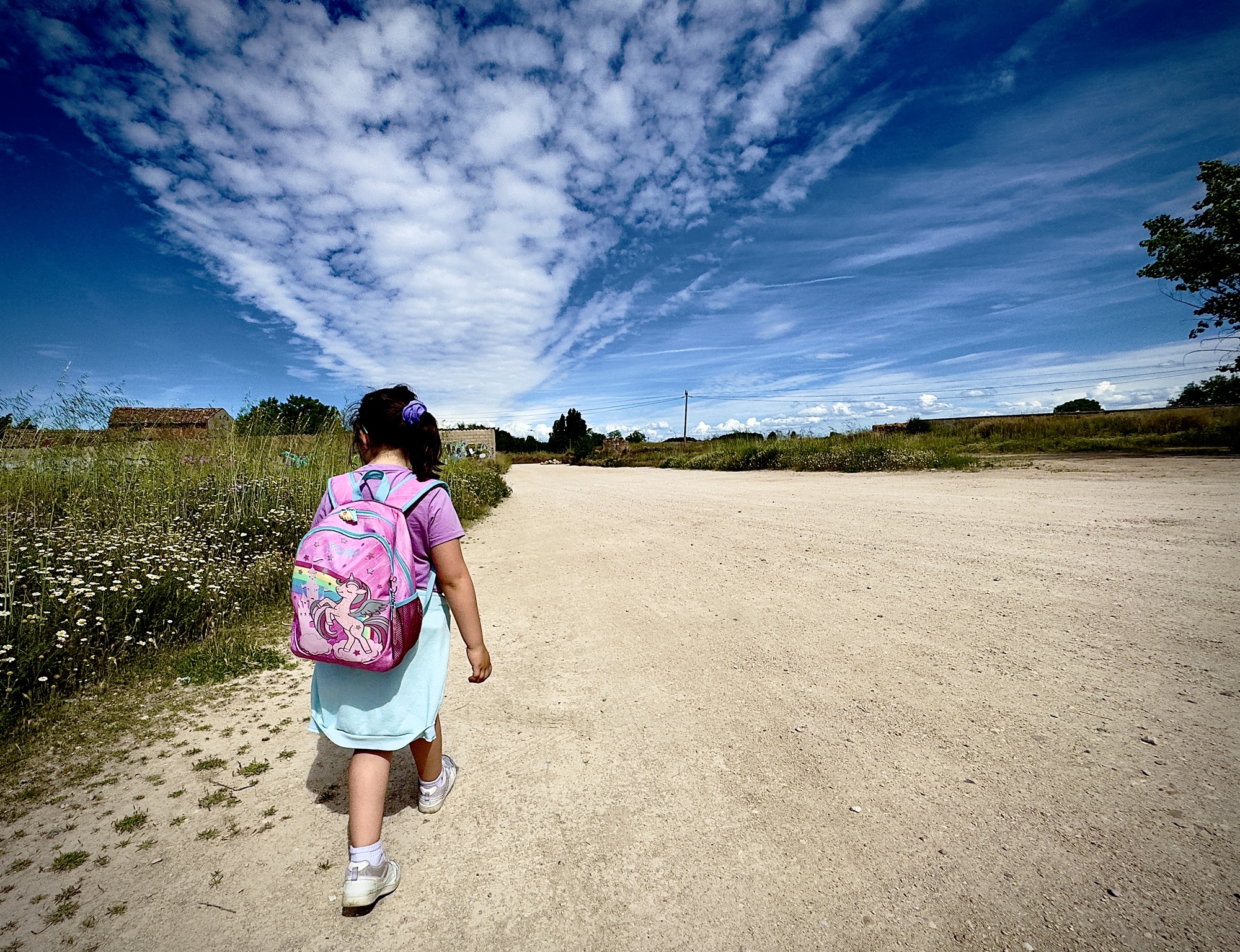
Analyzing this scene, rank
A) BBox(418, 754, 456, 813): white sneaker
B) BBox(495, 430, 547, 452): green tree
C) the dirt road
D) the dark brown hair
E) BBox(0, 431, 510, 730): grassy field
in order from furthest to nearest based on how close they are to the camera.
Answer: BBox(495, 430, 547, 452): green tree, BBox(0, 431, 510, 730): grassy field, BBox(418, 754, 456, 813): white sneaker, the dark brown hair, the dirt road

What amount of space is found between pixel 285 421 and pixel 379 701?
26.4 ft

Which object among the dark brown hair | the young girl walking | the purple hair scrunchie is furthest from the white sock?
the purple hair scrunchie

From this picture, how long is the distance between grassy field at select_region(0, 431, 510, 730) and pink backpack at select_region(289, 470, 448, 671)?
8.21ft

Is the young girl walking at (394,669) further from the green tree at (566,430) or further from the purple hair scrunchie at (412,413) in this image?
the green tree at (566,430)

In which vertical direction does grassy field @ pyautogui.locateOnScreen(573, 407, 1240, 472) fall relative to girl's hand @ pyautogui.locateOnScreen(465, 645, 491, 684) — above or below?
above

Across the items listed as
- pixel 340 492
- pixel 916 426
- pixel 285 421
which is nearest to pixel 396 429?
pixel 340 492

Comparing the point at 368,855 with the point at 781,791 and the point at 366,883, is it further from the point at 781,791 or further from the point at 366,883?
→ the point at 781,791

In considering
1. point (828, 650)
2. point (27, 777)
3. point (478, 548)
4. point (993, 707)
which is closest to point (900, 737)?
point (993, 707)

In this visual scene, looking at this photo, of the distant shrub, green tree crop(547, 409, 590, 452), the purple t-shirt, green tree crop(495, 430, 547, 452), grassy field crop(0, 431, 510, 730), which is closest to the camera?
the purple t-shirt

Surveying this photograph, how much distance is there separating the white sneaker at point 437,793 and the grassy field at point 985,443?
16370 millimetres

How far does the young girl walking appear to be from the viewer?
5.74ft

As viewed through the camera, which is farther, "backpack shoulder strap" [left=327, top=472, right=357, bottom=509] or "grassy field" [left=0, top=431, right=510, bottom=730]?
"grassy field" [left=0, top=431, right=510, bottom=730]

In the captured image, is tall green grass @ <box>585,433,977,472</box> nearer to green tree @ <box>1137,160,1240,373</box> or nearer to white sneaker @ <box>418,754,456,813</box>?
green tree @ <box>1137,160,1240,373</box>

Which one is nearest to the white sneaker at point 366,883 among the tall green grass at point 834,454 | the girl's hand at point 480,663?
the girl's hand at point 480,663
